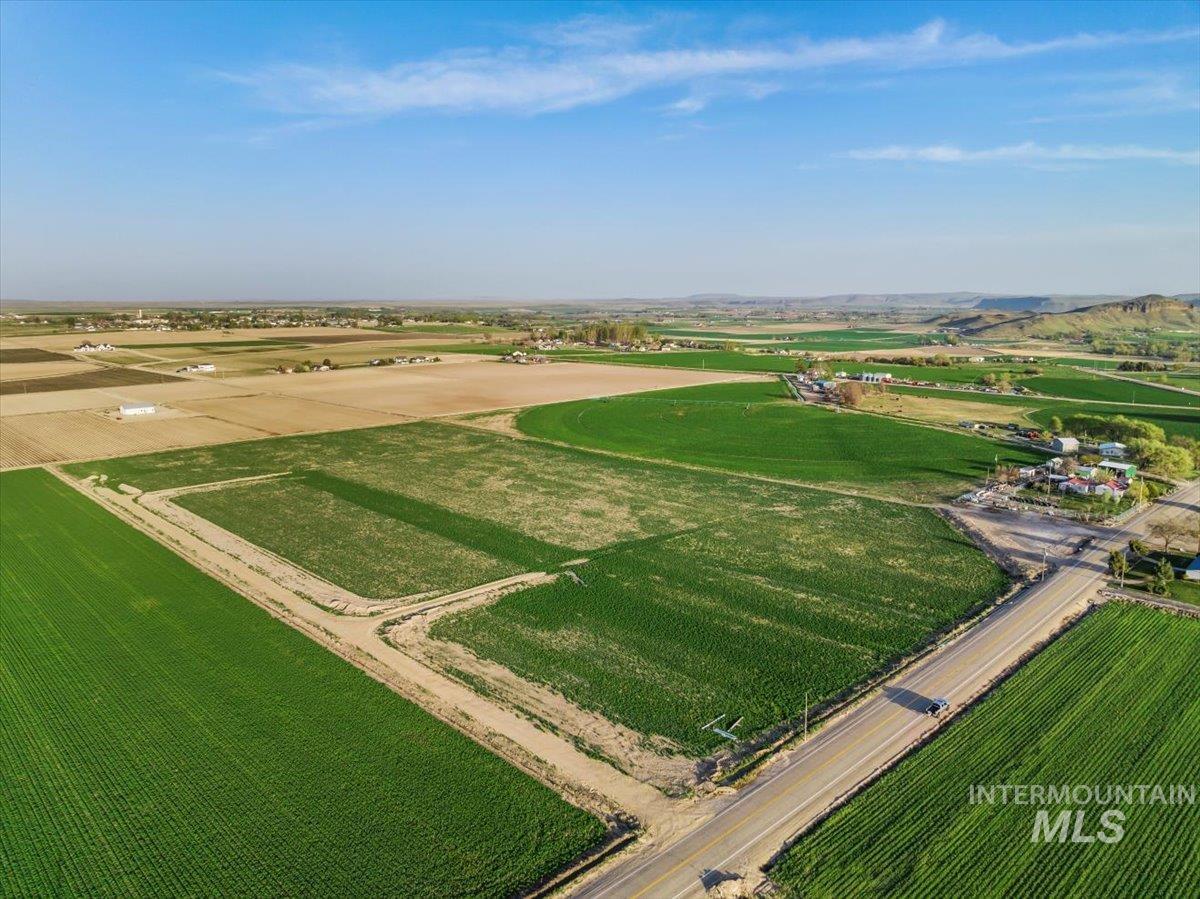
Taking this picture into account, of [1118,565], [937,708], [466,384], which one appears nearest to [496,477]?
[937,708]

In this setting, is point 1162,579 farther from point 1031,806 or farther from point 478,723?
point 478,723

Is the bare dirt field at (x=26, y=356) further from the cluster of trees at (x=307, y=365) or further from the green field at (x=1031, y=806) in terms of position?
the green field at (x=1031, y=806)

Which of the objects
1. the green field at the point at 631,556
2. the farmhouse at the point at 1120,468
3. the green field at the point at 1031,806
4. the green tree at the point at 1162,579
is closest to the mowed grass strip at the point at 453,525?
the green field at the point at 631,556

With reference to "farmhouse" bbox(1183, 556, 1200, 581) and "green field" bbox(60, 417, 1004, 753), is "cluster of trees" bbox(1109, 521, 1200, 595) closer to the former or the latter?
"farmhouse" bbox(1183, 556, 1200, 581)

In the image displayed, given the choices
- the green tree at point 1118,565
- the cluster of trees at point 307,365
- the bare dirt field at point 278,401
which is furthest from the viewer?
the cluster of trees at point 307,365

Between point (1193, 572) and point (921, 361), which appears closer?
point (1193, 572)

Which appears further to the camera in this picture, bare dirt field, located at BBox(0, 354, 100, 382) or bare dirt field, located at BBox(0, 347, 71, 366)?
bare dirt field, located at BBox(0, 347, 71, 366)

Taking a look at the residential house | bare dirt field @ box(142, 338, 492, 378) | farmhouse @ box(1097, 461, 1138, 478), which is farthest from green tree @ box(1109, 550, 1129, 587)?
bare dirt field @ box(142, 338, 492, 378)
